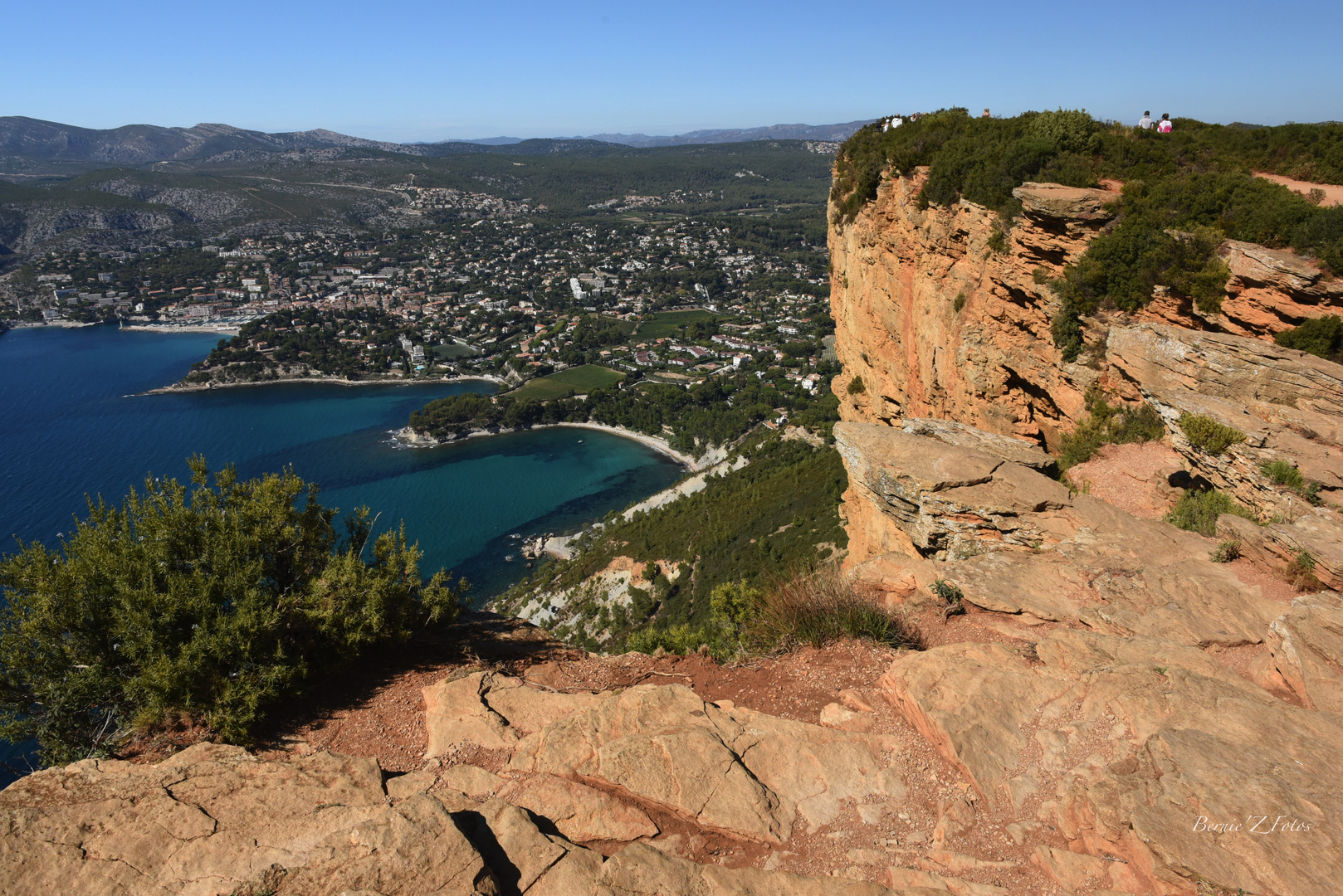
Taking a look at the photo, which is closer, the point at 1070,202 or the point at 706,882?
the point at 706,882

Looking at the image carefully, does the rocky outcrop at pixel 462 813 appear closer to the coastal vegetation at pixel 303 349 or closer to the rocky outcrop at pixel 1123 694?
the rocky outcrop at pixel 1123 694

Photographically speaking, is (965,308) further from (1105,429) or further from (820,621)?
(820,621)

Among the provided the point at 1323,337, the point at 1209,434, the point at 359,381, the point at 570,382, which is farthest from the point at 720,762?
the point at 359,381

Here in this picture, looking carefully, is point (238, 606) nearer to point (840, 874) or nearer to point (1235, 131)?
point (840, 874)

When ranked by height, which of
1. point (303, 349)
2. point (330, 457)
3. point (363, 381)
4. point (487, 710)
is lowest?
point (330, 457)

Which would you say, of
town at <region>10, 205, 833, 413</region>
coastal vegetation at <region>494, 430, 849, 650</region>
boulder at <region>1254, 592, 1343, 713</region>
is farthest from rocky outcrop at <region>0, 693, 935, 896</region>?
town at <region>10, 205, 833, 413</region>

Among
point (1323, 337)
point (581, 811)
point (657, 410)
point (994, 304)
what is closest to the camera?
point (581, 811)
